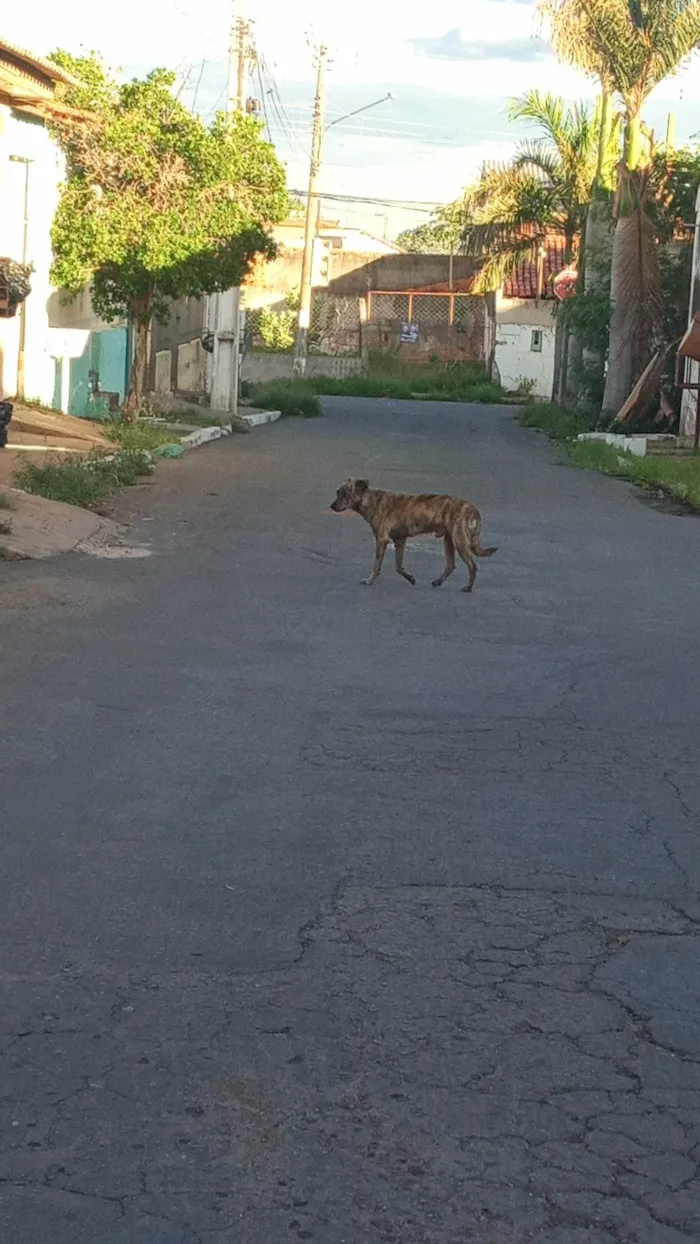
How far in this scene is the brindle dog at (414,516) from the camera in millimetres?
12617

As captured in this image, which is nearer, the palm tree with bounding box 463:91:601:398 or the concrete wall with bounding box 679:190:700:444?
the concrete wall with bounding box 679:190:700:444

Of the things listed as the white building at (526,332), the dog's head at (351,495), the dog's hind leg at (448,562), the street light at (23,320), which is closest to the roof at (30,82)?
the street light at (23,320)

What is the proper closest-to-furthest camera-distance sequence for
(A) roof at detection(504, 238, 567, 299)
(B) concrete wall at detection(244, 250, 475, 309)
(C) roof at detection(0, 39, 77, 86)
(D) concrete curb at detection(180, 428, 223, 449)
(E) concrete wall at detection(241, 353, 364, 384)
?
(C) roof at detection(0, 39, 77, 86) → (D) concrete curb at detection(180, 428, 223, 449) → (E) concrete wall at detection(241, 353, 364, 384) → (A) roof at detection(504, 238, 567, 299) → (B) concrete wall at detection(244, 250, 475, 309)

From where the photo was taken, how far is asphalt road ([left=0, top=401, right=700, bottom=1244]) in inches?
146

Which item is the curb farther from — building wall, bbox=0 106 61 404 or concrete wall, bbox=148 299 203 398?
concrete wall, bbox=148 299 203 398

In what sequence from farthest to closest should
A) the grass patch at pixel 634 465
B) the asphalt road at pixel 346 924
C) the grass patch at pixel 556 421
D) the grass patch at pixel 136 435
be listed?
the grass patch at pixel 556 421 < the grass patch at pixel 136 435 < the grass patch at pixel 634 465 < the asphalt road at pixel 346 924

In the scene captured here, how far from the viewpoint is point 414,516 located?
12.7m

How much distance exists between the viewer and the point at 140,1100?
13.3 feet

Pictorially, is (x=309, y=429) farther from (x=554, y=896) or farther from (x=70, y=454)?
(x=554, y=896)

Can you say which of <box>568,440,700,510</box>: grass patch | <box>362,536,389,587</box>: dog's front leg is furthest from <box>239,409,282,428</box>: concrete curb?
<box>362,536,389,587</box>: dog's front leg

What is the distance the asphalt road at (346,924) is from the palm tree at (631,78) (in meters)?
22.6

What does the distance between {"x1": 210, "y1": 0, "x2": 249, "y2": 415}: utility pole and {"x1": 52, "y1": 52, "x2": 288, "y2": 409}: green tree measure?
180 inches

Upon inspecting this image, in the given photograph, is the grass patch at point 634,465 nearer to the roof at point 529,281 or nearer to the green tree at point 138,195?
the green tree at point 138,195

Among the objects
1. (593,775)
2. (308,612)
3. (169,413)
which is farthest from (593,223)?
(593,775)
